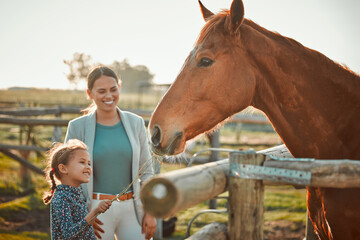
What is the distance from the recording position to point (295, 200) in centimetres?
649

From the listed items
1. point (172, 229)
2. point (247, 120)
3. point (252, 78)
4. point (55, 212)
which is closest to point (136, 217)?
point (55, 212)

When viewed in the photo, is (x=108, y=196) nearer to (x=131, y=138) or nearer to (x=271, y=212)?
(x=131, y=138)

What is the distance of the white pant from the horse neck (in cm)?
147

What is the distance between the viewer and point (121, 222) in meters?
2.49

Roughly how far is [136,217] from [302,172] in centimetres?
167

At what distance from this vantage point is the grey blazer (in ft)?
8.27

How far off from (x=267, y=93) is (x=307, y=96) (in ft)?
0.93

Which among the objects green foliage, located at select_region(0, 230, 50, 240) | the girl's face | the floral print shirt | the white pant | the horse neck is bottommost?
green foliage, located at select_region(0, 230, 50, 240)

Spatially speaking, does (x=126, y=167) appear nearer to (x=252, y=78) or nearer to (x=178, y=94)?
(x=178, y=94)

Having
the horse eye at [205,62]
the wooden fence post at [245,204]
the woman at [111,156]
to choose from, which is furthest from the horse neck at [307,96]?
the woman at [111,156]

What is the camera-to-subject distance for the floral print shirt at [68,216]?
1.99 meters

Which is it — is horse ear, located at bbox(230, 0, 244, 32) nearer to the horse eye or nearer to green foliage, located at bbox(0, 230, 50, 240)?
the horse eye

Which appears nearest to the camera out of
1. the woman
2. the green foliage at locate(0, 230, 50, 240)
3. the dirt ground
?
the woman

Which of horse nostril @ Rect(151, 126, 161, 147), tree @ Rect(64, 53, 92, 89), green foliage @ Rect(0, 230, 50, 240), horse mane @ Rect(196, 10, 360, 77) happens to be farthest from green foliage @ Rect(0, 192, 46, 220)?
tree @ Rect(64, 53, 92, 89)
